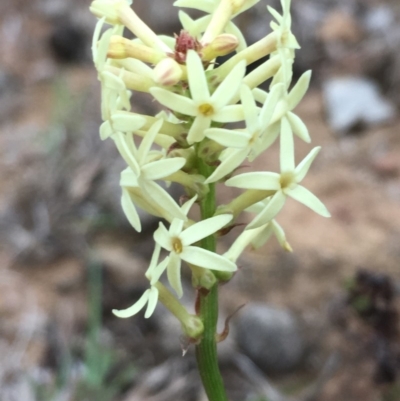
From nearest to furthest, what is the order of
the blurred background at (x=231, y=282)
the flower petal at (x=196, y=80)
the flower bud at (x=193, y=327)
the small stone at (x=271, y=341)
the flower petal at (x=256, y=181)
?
the flower petal at (x=196, y=80) → the flower petal at (x=256, y=181) → the flower bud at (x=193, y=327) → the blurred background at (x=231, y=282) → the small stone at (x=271, y=341)

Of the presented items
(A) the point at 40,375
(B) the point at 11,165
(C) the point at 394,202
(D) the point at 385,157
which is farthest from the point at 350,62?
(A) the point at 40,375

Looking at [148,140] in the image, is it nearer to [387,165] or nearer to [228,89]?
[228,89]

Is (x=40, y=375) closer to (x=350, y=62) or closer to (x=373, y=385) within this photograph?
(x=373, y=385)

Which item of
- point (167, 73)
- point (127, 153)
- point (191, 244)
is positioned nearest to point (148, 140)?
point (127, 153)

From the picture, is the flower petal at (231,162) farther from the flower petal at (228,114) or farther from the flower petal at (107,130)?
the flower petal at (107,130)

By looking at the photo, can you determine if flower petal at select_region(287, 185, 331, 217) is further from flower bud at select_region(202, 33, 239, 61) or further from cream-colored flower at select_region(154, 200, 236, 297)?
flower bud at select_region(202, 33, 239, 61)

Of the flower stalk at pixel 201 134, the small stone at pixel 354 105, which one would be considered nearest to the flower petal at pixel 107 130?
the flower stalk at pixel 201 134
